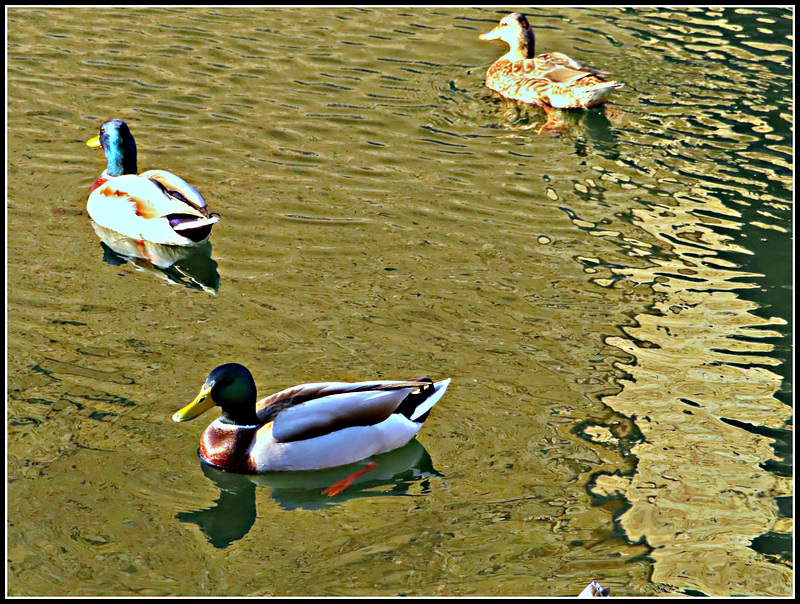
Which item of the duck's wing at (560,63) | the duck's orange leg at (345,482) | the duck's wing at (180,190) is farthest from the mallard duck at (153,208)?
the duck's wing at (560,63)

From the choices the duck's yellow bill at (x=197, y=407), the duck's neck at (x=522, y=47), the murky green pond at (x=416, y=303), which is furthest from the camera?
the duck's neck at (x=522, y=47)

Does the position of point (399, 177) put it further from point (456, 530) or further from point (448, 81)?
point (456, 530)

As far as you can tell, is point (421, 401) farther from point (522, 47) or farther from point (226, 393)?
point (522, 47)

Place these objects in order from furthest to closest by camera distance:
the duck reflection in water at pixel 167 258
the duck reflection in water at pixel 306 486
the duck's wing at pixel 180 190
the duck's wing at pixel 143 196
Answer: the duck's wing at pixel 143 196 < the duck's wing at pixel 180 190 < the duck reflection in water at pixel 167 258 < the duck reflection in water at pixel 306 486

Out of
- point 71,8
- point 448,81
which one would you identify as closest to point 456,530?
point 448,81

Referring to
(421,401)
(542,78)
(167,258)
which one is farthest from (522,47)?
(421,401)

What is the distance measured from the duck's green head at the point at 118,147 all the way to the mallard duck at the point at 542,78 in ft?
14.8

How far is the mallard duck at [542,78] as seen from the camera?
1195cm

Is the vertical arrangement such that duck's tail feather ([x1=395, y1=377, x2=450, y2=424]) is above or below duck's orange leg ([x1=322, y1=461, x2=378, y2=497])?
above

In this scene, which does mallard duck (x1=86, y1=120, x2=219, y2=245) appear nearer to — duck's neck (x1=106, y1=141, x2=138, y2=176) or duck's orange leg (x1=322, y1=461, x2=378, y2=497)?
duck's neck (x1=106, y1=141, x2=138, y2=176)

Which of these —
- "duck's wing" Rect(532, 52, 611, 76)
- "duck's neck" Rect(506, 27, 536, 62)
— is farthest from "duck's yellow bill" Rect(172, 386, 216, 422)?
"duck's neck" Rect(506, 27, 536, 62)

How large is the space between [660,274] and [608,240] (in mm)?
668

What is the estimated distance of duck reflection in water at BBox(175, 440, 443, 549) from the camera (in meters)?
6.37

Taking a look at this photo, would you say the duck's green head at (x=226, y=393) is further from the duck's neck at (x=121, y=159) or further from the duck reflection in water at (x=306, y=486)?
the duck's neck at (x=121, y=159)
